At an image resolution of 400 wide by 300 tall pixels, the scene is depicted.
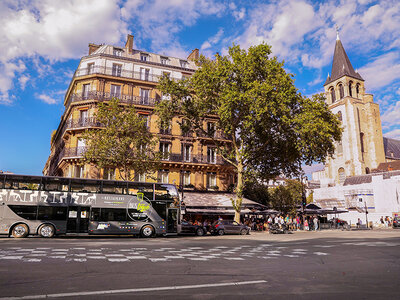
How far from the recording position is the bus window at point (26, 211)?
59.0ft

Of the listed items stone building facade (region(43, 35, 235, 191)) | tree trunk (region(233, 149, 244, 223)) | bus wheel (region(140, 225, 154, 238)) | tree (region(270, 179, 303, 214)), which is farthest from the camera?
tree (region(270, 179, 303, 214))

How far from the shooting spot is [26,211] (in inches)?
714

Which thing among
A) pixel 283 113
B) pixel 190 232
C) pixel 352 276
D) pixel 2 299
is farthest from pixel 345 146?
pixel 2 299

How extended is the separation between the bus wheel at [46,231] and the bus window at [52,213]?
0.47 meters

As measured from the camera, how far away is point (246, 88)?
25.9 metres

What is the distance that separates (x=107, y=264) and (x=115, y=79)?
28132 millimetres

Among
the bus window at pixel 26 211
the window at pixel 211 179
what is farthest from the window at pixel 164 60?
the bus window at pixel 26 211

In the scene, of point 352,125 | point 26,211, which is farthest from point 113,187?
point 352,125

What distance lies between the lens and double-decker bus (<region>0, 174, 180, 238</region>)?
59.1ft

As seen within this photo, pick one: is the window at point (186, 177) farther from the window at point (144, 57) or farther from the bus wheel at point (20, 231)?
the bus wheel at point (20, 231)

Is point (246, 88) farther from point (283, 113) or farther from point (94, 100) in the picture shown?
point (94, 100)

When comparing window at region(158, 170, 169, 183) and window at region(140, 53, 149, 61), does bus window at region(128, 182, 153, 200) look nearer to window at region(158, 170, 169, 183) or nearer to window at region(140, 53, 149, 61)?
window at region(158, 170, 169, 183)

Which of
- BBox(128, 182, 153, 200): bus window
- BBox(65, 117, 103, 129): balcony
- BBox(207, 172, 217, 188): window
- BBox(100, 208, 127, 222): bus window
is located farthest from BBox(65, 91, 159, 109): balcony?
BBox(100, 208, 127, 222): bus window

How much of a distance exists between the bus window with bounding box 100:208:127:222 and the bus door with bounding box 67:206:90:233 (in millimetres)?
935
